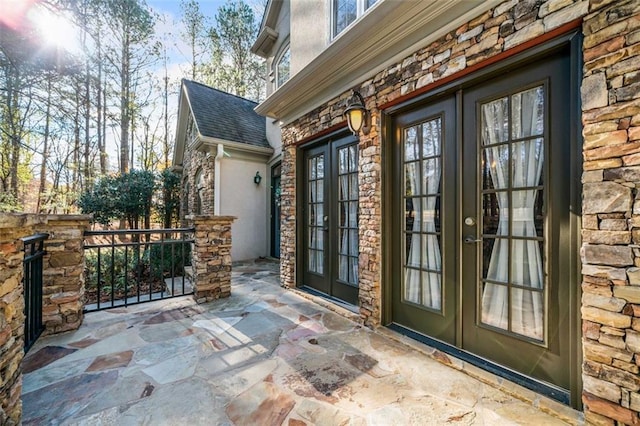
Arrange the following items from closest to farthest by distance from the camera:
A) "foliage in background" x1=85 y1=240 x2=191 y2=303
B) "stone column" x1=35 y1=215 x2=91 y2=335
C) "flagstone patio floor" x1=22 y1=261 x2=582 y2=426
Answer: "flagstone patio floor" x1=22 y1=261 x2=582 y2=426 < "stone column" x1=35 y1=215 x2=91 y2=335 < "foliage in background" x1=85 y1=240 x2=191 y2=303

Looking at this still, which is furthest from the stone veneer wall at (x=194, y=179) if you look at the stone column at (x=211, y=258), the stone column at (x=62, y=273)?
the stone column at (x=62, y=273)

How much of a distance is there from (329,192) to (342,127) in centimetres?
88

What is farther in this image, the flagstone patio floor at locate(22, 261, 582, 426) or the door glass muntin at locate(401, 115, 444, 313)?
the door glass muntin at locate(401, 115, 444, 313)

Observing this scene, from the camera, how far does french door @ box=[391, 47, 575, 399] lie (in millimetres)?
1854

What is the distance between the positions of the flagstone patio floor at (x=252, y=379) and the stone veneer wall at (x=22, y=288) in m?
0.25

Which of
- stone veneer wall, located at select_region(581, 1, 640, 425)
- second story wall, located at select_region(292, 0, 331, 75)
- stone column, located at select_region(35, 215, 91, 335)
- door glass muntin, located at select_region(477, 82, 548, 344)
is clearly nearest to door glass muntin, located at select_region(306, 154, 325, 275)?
second story wall, located at select_region(292, 0, 331, 75)

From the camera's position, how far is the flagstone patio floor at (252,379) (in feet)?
5.35

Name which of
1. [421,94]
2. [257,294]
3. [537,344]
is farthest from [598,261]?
[257,294]

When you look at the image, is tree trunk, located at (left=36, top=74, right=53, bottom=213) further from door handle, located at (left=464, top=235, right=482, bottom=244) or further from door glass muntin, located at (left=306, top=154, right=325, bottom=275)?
door handle, located at (left=464, top=235, right=482, bottom=244)

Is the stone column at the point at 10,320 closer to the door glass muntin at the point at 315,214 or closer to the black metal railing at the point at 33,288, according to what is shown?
the black metal railing at the point at 33,288

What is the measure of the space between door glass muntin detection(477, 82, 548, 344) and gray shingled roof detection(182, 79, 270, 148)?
5.70m

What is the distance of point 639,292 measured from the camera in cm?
143

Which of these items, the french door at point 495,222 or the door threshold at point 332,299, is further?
the door threshold at point 332,299

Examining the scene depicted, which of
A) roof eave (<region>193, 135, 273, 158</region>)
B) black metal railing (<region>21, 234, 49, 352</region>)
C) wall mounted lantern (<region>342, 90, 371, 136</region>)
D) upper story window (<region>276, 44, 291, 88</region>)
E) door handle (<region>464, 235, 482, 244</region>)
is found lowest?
black metal railing (<region>21, 234, 49, 352</region>)
